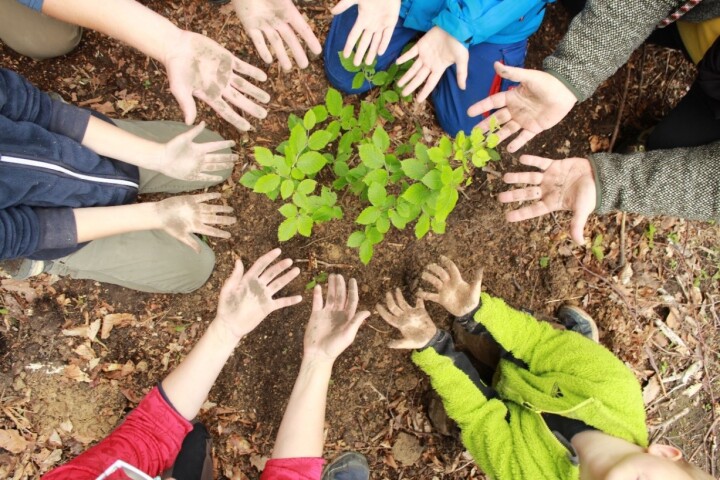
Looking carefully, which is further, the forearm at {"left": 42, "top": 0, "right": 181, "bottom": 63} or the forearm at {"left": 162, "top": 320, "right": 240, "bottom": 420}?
the forearm at {"left": 162, "top": 320, "right": 240, "bottom": 420}

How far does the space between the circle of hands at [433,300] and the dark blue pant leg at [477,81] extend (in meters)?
0.74

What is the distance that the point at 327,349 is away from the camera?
1.97 m

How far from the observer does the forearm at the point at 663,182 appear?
1.85 metres

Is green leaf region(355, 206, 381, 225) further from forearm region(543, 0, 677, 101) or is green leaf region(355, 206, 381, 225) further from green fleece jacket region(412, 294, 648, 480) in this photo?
forearm region(543, 0, 677, 101)

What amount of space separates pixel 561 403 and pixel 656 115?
1.70 meters

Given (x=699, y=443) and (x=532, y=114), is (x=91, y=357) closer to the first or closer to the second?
(x=532, y=114)

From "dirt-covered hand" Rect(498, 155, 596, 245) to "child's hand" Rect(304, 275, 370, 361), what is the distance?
2.51 feet

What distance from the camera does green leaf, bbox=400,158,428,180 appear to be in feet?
5.41

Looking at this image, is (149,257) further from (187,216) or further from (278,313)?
(278,313)

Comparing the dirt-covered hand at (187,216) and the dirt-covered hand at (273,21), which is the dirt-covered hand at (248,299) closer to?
the dirt-covered hand at (187,216)

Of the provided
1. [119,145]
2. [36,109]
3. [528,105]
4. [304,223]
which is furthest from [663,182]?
[36,109]

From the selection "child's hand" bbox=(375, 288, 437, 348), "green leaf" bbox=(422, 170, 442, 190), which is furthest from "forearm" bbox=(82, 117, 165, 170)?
"child's hand" bbox=(375, 288, 437, 348)

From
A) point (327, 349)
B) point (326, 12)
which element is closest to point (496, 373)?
point (327, 349)

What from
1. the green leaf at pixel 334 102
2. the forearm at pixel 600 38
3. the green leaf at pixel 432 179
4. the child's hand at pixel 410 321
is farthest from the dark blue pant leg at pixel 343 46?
the child's hand at pixel 410 321
